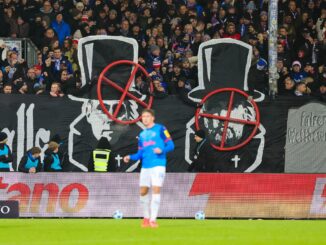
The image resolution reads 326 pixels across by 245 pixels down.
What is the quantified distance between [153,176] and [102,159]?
672 centimetres

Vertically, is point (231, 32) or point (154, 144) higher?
point (154, 144)

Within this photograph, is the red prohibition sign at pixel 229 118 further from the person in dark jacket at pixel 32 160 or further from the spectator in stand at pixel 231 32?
the person in dark jacket at pixel 32 160

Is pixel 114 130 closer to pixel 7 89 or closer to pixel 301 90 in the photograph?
pixel 7 89

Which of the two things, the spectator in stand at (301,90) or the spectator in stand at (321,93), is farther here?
the spectator in stand at (301,90)

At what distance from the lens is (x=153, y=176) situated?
17812mm

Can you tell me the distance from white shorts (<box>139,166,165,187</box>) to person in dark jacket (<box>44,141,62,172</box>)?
6842mm

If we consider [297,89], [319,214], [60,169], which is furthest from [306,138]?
[60,169]

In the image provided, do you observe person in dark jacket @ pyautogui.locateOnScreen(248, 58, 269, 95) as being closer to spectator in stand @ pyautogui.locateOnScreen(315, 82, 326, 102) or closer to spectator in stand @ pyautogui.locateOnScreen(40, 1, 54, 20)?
spectator in stand @ pyautogui.locateOnScreen(315, 82, 326, 102)

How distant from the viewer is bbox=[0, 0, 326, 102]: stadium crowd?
26.9 metres

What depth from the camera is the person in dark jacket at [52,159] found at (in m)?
24.5

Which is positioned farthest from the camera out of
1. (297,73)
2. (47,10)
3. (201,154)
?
(47,10)

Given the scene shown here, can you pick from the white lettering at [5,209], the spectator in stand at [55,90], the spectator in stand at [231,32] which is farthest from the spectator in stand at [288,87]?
the white lettering at [5,209]
